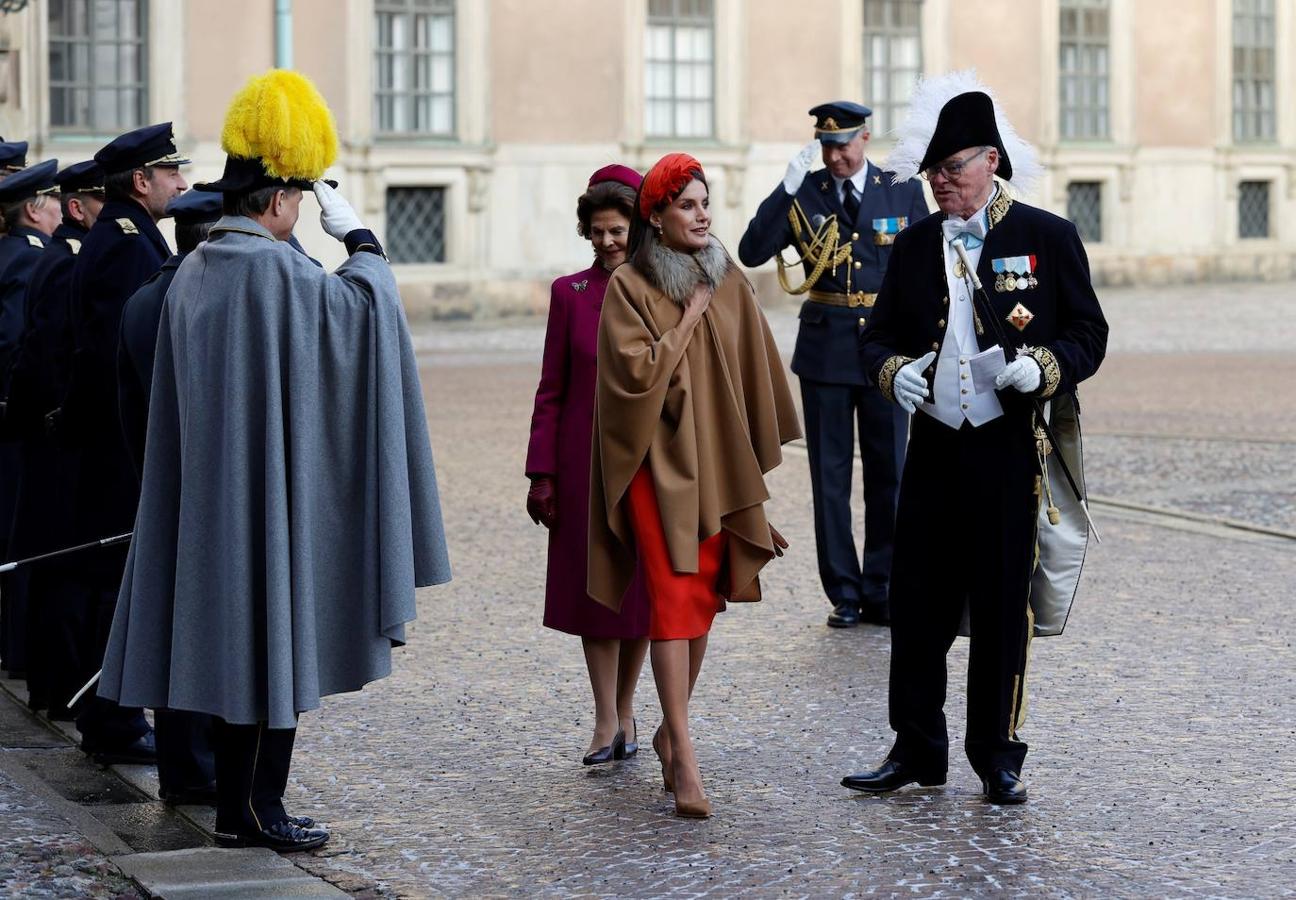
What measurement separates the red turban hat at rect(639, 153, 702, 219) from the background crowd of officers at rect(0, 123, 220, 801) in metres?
1.21

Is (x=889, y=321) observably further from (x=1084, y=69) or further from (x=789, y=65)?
(x=1084, y=69)

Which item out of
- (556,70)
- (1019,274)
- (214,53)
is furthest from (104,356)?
(556,70)

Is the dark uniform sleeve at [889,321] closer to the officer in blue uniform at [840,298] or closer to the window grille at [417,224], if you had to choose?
the officer in blue uniform at [840,298]

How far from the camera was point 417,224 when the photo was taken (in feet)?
81.1

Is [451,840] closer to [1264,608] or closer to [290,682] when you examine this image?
[290,682]

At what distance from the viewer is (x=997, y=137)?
5.78 metres

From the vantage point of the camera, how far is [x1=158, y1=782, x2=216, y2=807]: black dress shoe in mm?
5832

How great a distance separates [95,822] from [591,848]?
4.14 feet

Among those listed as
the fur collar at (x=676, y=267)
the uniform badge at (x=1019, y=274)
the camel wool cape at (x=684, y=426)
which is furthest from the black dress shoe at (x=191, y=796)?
the uniform badge at (x=1019, y=274)

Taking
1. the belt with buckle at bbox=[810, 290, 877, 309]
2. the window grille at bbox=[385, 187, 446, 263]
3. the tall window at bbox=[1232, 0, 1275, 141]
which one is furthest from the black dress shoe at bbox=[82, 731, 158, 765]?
the tall window at bbox=[1232, 0, 1275, 141]

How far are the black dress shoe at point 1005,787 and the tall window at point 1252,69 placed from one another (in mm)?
26048

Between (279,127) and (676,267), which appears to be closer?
(279,127)

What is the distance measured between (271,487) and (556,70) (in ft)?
67.2

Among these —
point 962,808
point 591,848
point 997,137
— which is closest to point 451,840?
point 591,848
